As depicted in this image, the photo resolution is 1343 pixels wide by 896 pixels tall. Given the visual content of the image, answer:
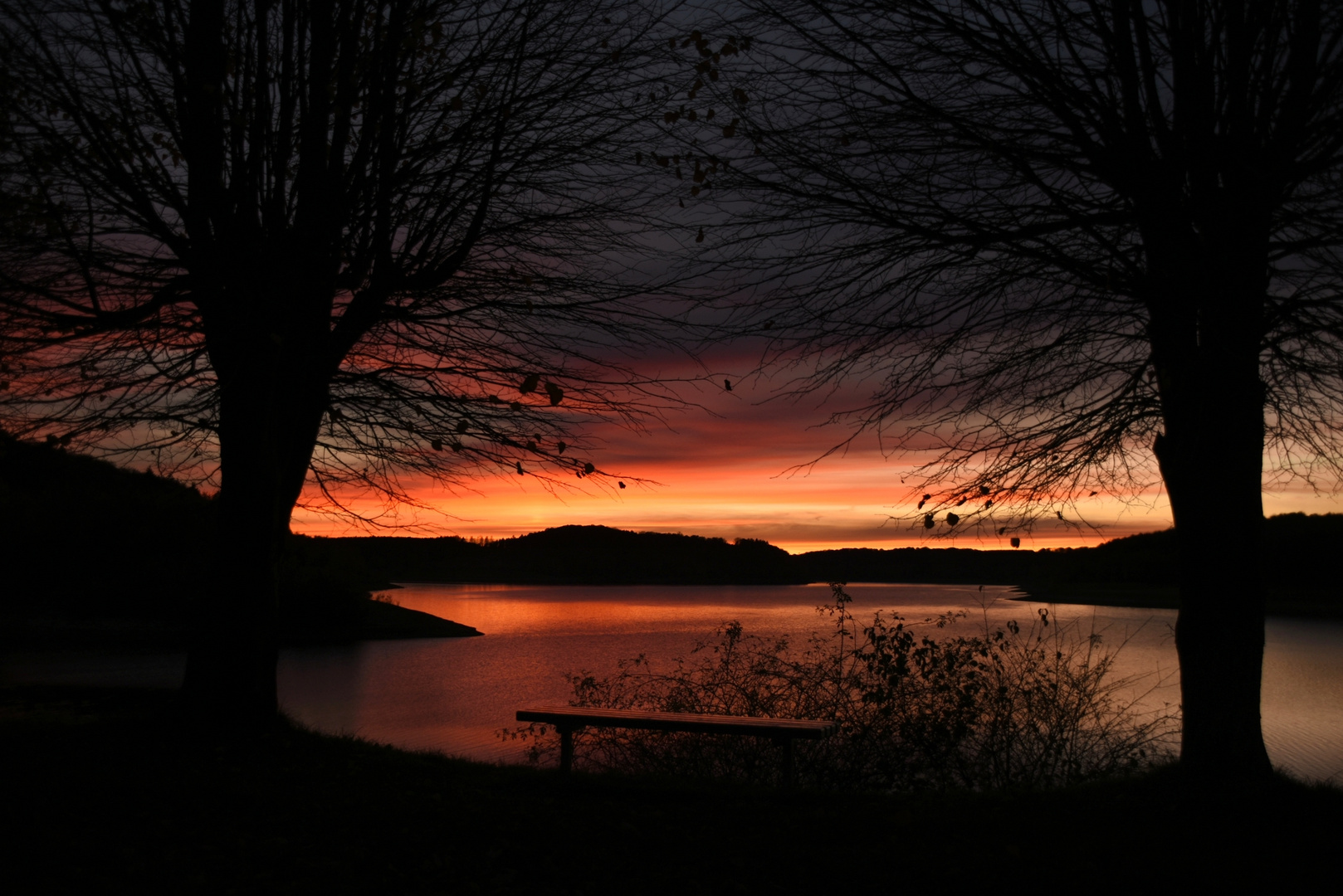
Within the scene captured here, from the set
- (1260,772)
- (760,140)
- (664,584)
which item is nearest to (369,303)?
(760,140)

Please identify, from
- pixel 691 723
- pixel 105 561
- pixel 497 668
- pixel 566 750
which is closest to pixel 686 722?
pixel 691 723

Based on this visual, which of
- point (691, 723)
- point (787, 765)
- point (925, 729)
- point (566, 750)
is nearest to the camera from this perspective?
point (787, 765)

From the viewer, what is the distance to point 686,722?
6.45 meters

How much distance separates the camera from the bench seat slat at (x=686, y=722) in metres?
6.04

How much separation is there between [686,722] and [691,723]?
2.3 inches

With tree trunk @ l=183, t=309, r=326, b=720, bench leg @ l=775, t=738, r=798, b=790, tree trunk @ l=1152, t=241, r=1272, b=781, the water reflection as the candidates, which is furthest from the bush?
tree trunk @ l=183, t=309, r=326, b=720

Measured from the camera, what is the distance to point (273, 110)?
6605 mm

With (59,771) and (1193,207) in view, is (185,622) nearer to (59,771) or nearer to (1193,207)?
(59,771)

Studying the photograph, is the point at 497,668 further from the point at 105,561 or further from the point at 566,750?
the point at 566,750

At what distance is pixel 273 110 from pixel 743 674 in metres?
7.31

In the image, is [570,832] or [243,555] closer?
[570,832]

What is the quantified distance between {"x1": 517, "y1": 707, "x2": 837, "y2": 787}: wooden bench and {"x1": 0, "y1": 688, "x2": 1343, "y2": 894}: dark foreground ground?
1.28ft

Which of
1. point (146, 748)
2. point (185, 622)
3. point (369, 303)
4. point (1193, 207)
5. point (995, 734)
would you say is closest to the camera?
point (1193, 207)

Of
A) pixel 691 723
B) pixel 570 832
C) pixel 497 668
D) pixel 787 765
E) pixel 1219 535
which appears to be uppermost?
pixel 1219 535
